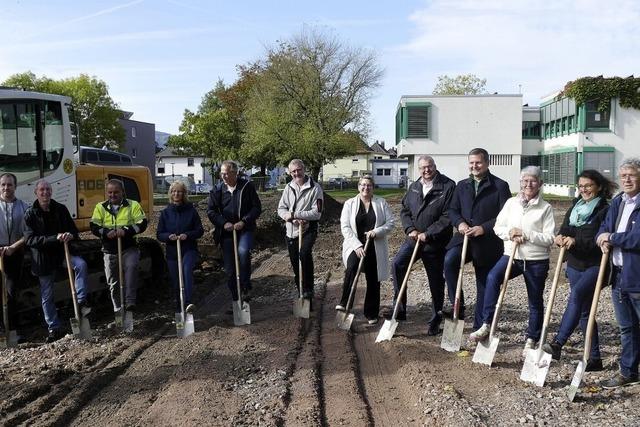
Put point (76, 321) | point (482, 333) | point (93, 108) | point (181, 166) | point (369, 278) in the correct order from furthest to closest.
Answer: point (181, 166)
point (93, 108)
point (369, 278)
point (76, 321)
point (482, 333)

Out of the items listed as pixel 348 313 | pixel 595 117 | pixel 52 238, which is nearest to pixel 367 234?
pixel 348 313

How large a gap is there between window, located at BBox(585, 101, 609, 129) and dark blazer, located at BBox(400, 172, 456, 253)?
34301mm

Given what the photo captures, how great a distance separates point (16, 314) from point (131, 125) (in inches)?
2129

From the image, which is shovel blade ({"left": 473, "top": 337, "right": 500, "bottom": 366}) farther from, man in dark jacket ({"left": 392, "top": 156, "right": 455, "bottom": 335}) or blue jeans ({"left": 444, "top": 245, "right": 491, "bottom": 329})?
man in dark jacket ({"left": 392, "top": 156, "right": 455, "bottom": 335})

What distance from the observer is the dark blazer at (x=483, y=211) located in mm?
6195

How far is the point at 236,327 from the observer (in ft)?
23.8

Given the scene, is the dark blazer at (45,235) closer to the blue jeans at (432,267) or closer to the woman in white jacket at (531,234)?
the blue jeans at (432,267)

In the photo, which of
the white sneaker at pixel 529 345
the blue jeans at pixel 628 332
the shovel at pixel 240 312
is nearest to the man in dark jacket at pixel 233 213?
the shovel at pixel 240 312

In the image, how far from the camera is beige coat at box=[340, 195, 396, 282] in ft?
23.2

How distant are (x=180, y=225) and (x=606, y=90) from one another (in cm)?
3541

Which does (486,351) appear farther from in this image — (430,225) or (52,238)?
(52,238)

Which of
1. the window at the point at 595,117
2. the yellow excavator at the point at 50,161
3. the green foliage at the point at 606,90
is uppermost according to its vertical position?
the green foliage at the point at 606,90

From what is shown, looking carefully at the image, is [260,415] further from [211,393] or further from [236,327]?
[236,327]

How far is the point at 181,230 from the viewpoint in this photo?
7.44 metres
